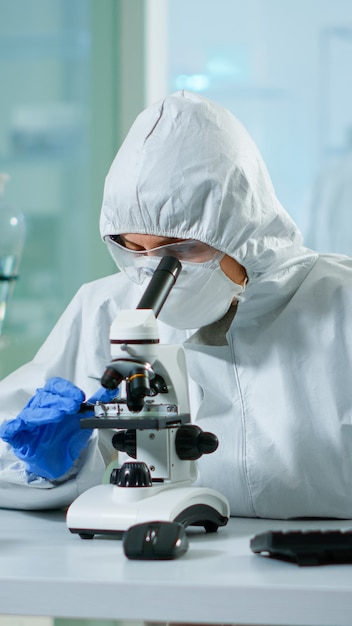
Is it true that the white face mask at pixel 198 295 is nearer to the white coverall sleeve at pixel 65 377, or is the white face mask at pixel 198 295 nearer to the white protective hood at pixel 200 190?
the white protective hood at pixel 200 190

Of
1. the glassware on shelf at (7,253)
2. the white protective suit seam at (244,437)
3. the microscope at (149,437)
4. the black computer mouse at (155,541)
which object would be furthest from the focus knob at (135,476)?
the glassware on shelf at (7,253)

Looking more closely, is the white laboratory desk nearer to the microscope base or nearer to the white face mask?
the microscope base

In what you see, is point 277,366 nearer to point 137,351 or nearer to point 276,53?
point 137,351

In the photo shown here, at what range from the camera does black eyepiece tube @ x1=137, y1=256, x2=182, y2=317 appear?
1.16m

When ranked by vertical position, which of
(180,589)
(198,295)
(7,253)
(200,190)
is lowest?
(7,253)

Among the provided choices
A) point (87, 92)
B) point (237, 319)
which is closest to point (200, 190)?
point (237, 319)

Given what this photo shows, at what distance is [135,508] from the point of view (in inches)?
43.8

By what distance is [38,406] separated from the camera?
1.26 metres

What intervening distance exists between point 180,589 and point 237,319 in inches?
23.0

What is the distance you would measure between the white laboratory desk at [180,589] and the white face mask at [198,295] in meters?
0.39

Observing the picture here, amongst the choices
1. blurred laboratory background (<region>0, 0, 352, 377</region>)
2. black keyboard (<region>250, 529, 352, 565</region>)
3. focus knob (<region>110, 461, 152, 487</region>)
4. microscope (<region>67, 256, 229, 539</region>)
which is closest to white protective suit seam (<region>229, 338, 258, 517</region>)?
microscope (<region>67, 256, 229, 539</region>)

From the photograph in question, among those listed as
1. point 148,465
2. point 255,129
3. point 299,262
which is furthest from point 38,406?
point 255,129

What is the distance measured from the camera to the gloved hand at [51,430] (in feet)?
4.06

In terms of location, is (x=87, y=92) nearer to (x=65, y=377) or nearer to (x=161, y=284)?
(x=65, y=377)
